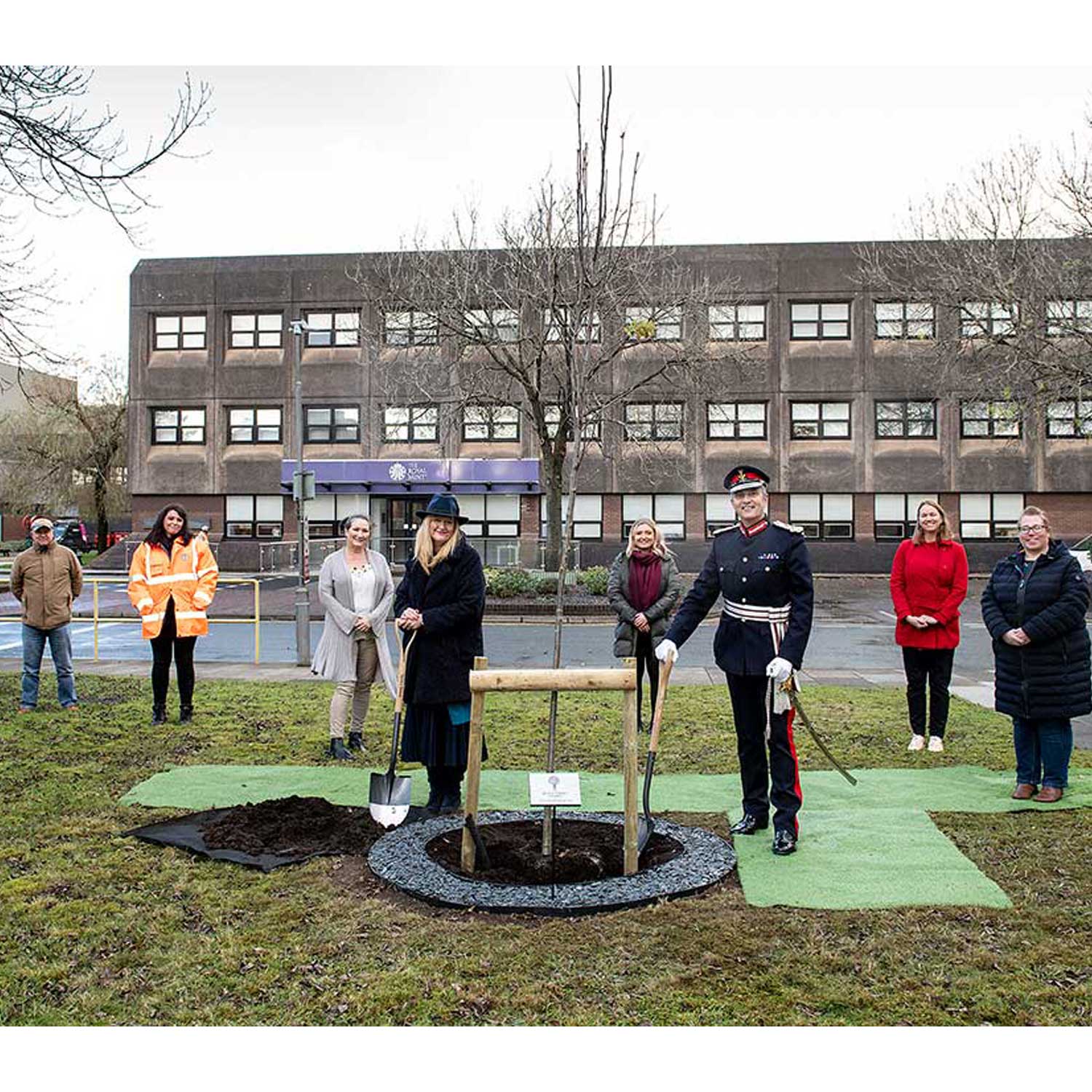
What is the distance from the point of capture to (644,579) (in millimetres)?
10812

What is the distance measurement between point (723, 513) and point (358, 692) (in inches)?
1320

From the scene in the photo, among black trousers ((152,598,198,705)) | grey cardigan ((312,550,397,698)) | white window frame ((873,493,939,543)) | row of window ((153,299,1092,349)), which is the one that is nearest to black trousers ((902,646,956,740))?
grey cardigan ((312,550,397,698))

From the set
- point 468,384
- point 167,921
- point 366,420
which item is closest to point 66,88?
point 167,921

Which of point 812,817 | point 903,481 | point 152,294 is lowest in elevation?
point 812,817

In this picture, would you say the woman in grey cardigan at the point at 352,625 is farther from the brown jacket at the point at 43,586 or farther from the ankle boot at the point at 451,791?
the brown jacket at the point at 43,586

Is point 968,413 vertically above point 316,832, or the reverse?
point 968,413

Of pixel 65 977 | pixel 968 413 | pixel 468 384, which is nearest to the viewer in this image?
pixel 65 977

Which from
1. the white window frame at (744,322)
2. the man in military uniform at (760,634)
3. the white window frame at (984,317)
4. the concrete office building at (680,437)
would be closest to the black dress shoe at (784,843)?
the man in military uniform at (760,634)

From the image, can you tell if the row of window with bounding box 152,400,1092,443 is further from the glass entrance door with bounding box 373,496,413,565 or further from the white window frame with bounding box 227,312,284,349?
the white window frame with bounding box 227,312,284,349

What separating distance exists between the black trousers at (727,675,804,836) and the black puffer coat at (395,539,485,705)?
5.61 ft

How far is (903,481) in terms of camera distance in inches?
1633

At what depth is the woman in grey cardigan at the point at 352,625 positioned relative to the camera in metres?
9.27
